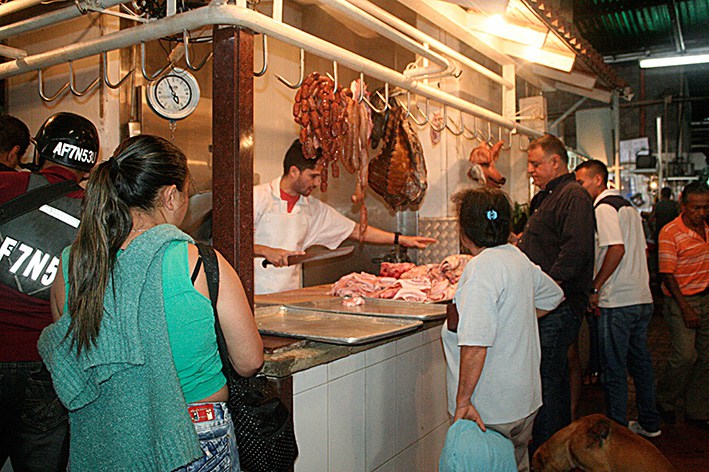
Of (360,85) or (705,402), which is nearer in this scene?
(360,85)

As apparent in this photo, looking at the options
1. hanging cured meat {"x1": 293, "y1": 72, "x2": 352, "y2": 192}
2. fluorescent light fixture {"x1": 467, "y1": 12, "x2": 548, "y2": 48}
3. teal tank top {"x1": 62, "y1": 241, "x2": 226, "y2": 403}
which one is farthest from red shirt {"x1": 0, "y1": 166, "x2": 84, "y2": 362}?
fluorescent light fixture {"x1": 467, "y1": 12, "x2": 548, "y2": 48}

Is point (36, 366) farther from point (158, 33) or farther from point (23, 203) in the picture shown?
point (158, 33)

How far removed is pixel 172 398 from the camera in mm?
1659

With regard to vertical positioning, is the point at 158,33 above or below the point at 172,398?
above

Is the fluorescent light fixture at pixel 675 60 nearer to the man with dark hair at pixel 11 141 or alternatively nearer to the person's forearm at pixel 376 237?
the person's forearm at pixel 376 237

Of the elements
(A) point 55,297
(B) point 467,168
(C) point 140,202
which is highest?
(B) point 467,168

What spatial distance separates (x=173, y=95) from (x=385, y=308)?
73.4 inches

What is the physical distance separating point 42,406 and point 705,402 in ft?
17.4

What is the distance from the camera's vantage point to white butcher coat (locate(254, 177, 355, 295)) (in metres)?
4.61

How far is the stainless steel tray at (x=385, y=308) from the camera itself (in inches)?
135

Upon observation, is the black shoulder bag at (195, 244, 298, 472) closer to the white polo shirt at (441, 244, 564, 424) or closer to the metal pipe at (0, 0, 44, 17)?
the white polo shirt at (441, 244, 564, 424)

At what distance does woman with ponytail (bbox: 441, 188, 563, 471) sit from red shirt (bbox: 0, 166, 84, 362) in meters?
1.93

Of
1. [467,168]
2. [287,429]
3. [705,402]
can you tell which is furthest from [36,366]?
[705,402]

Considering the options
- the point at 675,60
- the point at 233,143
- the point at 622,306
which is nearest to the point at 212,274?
the point at 233,143
